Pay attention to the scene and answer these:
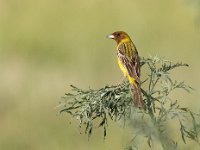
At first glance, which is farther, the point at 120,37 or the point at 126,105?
the point at 120,37

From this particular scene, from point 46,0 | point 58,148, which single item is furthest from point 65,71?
point 46,0

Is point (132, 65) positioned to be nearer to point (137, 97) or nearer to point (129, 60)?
point (129, 60)

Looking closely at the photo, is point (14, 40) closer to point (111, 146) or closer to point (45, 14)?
point (45, 14)

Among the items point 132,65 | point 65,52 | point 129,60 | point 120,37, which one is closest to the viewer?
point 132,65

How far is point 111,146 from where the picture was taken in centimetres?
934

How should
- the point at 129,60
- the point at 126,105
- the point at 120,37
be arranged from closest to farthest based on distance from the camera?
the point at 126,105
the point at 129,60
the point at 120,37

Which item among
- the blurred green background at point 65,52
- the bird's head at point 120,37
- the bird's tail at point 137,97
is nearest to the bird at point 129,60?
the bird's head at point 120,37

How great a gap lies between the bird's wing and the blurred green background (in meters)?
3.24

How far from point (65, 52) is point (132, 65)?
8374 mm

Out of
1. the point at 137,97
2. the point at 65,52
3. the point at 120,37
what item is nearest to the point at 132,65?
the point at 120,37


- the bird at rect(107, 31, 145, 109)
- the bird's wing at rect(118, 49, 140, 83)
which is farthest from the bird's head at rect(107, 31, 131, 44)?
the bird's wing at rect(118, 49, 140, 83)

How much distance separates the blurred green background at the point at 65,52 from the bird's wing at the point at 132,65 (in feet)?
10.6

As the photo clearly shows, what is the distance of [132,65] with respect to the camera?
5.30 meters

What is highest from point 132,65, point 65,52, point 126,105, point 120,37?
point 65,52
